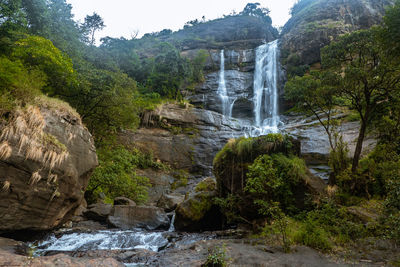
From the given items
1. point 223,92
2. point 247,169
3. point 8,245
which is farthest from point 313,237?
point 223,92

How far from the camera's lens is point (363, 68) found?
32.2ft

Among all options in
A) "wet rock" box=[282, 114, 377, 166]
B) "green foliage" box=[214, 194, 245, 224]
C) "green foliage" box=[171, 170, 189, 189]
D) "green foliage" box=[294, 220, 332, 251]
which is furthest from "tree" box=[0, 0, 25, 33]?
"wet rock" box=[282, 114, 377, 166]

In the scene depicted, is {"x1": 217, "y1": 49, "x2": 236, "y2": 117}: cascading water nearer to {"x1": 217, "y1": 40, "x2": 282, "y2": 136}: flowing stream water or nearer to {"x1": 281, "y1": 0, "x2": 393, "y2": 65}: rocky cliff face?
{"x1": 217, "y1": 40, "x2": 282, "y2": 136}: flowing stream water

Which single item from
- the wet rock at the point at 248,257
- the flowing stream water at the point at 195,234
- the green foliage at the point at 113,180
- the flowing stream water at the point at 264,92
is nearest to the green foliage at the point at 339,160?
the wet rock at the point at 248,257

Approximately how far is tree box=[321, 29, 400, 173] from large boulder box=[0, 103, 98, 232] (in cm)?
1101

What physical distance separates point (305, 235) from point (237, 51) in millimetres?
40584

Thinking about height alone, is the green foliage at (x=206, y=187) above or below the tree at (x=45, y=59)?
below

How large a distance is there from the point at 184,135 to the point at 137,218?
14.2 m

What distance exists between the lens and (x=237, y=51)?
43281 mm

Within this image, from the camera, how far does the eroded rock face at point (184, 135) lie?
23.4 meters

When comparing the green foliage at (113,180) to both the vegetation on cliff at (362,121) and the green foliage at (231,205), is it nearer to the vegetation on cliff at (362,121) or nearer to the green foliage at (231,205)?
the green foliage at (231,205)

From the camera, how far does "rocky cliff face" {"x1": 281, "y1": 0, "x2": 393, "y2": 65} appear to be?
108 feet

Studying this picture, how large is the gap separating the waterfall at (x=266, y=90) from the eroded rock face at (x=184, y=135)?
4011 millimetres

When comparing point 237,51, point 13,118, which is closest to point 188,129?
point 13,118
